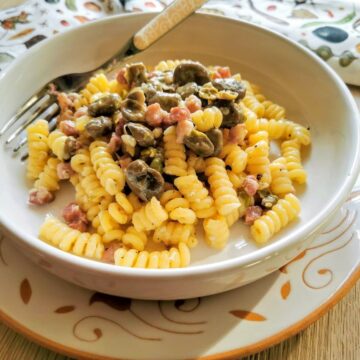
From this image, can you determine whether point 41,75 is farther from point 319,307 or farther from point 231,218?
point 319,307

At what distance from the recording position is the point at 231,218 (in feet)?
5.05

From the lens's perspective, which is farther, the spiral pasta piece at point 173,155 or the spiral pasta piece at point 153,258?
the spiral pasta piece at point 173,155

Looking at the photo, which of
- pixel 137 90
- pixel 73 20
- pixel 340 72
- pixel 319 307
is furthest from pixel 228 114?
pixel 73 20

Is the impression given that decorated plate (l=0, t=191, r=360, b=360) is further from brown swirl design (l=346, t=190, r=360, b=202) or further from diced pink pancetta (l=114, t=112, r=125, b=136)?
diced pink pancetta (l=114, t=112, r=125, b=136)

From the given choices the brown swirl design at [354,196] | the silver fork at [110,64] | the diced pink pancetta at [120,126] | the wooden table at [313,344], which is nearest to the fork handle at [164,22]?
the silver fork at [110,64]

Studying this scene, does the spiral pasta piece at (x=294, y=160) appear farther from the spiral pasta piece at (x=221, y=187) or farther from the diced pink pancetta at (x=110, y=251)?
the diced pink pancetta at (x=110, y=251)

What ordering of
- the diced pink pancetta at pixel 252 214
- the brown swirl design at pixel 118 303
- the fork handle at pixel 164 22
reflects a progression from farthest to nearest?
the fork handle at pixel 164 22
the diced pink pancetta at pixel 252 214
the brown swirl design at pixel 118 303

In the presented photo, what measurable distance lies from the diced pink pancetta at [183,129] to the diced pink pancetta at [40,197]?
0.46 m

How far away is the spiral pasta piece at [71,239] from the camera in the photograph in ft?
4.71

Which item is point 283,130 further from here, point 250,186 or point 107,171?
point 107,171

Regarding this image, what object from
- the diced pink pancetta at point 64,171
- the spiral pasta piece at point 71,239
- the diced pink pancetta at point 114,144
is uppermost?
the diced pink pancetta at point 114,144

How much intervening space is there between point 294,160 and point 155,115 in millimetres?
504

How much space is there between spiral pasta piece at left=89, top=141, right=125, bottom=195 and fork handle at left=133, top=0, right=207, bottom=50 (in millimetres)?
706

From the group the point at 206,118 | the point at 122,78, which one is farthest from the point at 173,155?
the point at 122,78
